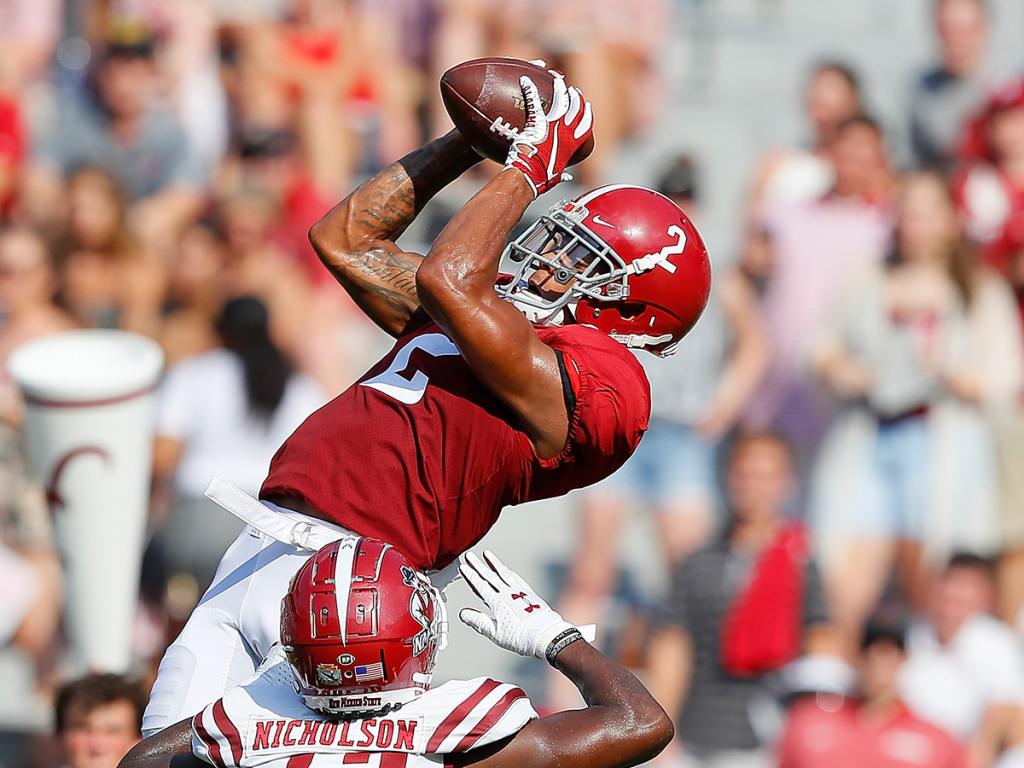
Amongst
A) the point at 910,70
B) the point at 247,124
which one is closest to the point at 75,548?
the point at 247,124

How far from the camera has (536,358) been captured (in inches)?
131

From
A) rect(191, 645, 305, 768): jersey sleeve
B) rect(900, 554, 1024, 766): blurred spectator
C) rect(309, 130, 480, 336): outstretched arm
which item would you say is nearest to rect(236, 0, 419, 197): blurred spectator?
rect(900, 554, 1024, 766): blurred spectator

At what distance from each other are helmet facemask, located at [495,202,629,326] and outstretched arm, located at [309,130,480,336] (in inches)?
16.7

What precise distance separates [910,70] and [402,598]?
5.30 meters

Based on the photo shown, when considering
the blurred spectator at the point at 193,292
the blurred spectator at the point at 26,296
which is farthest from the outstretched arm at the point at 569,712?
the blurred spectator at the point at 26,296

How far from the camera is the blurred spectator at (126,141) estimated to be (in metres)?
7.96

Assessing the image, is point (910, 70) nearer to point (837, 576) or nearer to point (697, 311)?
point (837, 576)

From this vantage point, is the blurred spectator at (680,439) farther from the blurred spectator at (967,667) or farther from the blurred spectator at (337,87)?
the blurred spectator at (337,87)

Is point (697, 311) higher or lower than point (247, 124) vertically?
higher

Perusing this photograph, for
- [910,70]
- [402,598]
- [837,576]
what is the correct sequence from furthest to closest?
[910,70] < [837,576] < [402,598]

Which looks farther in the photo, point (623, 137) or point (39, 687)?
point (623, 137)

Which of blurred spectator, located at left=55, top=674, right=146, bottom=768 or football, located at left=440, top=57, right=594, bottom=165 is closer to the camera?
football, located at left=440, top=57, right=594, bottom=165

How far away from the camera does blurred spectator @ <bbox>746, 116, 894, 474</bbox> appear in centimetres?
688

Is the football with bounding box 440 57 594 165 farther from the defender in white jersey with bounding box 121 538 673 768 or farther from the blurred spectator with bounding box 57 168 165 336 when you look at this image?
the blurred spectator with bounding box 57 168 165 336
